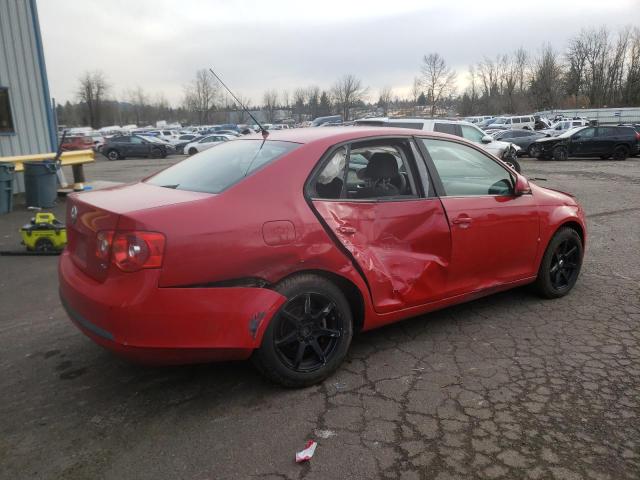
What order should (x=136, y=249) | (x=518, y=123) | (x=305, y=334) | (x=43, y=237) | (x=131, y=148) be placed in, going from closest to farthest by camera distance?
(x=136, y=249), (x=305, y=334), (x=43, y=237), (x=131, y=148), (x=518, y=123)

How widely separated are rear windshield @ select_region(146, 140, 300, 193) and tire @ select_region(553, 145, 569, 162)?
2254 cm

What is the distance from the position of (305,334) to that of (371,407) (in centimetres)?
57

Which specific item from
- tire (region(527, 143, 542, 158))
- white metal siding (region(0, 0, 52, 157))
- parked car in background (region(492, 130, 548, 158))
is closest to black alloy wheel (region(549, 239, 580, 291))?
white metal siding (region(0, 0, 52, 157))

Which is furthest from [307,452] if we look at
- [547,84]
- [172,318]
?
[547,84]

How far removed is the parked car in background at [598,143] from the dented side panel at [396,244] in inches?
876

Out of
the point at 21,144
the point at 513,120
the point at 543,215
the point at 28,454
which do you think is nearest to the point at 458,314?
the point at 543,215

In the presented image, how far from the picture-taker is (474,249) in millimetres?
3881

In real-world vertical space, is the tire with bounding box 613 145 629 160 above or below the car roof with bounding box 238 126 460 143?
below

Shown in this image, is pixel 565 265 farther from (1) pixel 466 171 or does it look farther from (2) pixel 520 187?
(1) pixel 466 171

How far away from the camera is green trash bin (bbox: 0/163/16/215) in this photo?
952 cm

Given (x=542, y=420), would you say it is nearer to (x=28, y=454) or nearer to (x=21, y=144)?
(x=28, y=454)

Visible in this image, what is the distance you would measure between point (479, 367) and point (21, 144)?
1248 centimetres

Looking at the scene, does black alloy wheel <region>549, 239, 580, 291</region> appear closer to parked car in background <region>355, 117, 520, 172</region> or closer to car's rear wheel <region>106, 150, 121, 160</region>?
parked car in background <region>355, 117, 520, 172</region>

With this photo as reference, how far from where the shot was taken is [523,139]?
26.3 m
